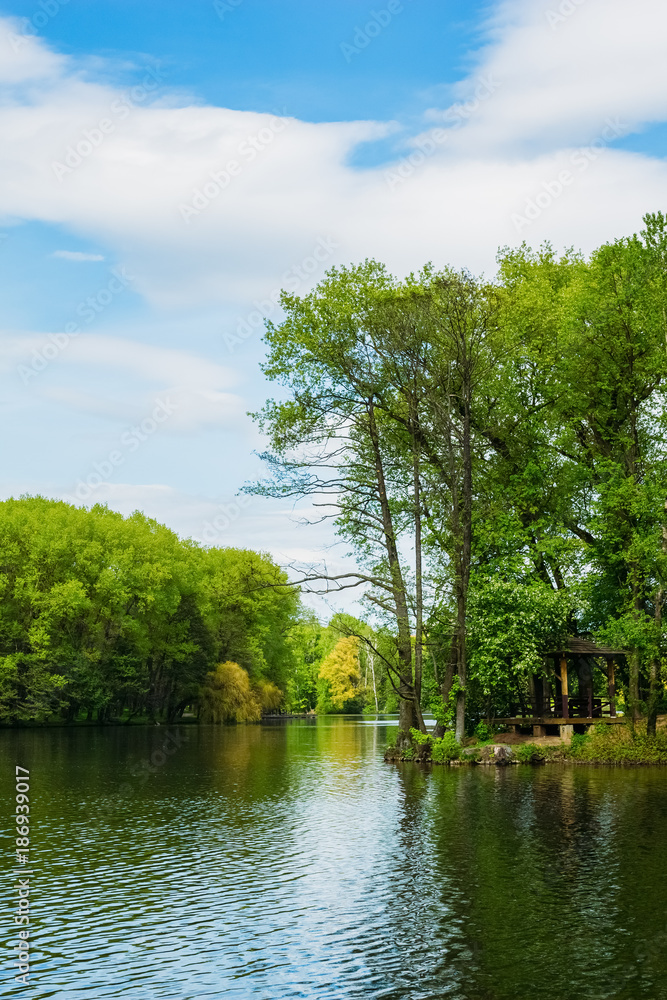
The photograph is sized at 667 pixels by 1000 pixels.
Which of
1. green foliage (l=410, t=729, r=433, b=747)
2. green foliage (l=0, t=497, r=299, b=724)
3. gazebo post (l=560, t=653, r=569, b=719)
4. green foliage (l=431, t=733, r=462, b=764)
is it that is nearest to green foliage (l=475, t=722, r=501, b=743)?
green foliage (l=431, t=733, r=462, b=764)

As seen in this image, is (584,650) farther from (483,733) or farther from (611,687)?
(483,733)

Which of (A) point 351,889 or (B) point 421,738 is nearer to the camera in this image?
(A) point 351,889

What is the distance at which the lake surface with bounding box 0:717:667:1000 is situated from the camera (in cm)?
1146

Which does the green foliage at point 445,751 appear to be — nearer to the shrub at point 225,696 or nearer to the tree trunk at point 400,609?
the tree trunk at point 400,609

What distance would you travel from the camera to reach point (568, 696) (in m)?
40.8

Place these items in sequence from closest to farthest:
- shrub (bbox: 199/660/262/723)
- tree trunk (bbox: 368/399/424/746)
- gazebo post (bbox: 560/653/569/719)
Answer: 1. tree trunk (bbox: 368/399/424/746)
2. gazebo post (bbox: 560/653/569/719)
3. shrub (bbox: 199/660/262/723)

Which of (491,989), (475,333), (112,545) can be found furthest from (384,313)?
(112,545)

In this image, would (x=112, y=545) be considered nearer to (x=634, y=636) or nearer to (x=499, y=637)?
(x=499, y=637)

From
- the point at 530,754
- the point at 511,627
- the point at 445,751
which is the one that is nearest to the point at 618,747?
the point at 530,754

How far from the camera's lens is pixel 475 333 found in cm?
3919

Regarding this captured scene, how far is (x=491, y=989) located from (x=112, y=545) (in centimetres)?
6624

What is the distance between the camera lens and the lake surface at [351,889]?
11461 millimetres

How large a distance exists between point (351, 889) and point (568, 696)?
87.5 feet

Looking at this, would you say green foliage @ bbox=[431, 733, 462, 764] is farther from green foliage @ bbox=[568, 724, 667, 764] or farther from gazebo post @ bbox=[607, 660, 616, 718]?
gazebo post @ bbox=[607, 660, 616, 718]
